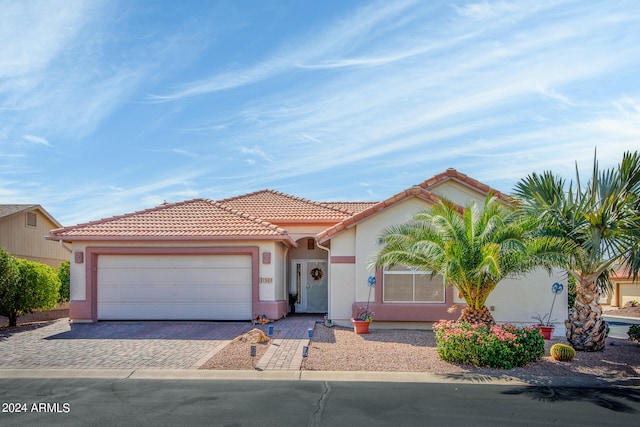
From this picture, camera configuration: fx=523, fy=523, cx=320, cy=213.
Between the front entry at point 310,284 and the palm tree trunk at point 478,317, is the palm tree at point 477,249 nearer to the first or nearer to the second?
the palm tree trunk at point 478,317

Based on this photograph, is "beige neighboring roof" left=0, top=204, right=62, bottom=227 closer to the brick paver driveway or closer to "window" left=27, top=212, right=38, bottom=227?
"window" left=27, top=212, right=38, bottom=227

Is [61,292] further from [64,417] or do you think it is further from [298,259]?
[64,417]

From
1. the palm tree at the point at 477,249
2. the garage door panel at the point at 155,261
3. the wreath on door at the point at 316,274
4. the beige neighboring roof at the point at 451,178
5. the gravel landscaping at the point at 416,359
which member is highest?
the beige neighboring roof at the point at 451,178

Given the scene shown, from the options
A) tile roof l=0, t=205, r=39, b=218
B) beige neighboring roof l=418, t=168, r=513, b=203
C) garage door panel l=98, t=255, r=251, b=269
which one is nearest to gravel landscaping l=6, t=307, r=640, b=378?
garage door panel l=98, t=255, r=251, b=269

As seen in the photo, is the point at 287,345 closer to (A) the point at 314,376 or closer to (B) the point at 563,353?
(A) the point at 314,376

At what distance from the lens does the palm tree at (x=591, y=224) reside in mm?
11312

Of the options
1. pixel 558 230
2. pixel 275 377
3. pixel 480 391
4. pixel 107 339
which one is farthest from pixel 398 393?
pixel 107 339

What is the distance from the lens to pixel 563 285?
15602 mm

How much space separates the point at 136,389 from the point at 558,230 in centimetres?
941

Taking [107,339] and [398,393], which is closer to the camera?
[398,393]

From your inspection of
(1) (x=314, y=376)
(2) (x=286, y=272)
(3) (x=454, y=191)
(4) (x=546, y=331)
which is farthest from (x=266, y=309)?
(4) (x=546, y=331)

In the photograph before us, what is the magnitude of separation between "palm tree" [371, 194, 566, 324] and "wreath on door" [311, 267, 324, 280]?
8.72 m

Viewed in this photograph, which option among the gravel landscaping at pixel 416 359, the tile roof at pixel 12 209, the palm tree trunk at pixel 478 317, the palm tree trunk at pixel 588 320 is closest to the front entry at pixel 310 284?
the gravel landscaping at pixel 416 359

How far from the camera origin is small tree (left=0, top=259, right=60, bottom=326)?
16703 mm
